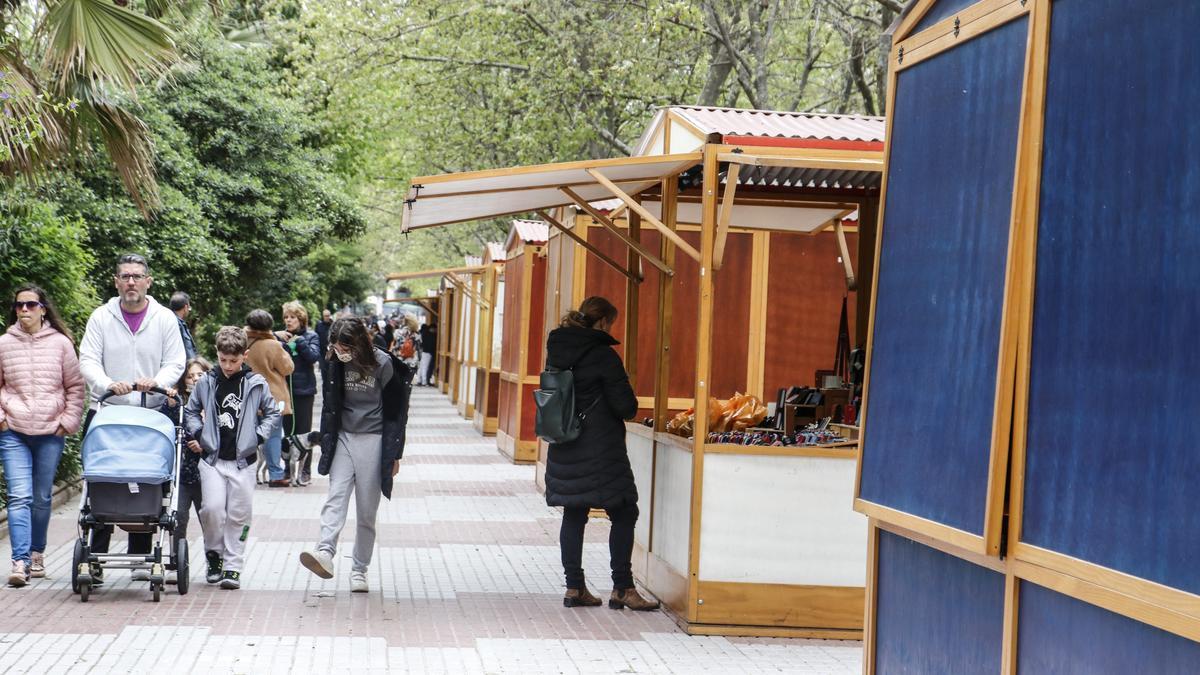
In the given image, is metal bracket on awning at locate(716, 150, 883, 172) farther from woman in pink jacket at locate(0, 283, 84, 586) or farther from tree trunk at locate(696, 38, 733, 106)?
tree trunk at locate(696, 38, 733, 106)

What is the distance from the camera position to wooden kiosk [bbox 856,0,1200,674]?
372 centimetres

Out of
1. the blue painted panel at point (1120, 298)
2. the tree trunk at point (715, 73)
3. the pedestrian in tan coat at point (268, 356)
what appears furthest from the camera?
the tree trunk at point (715, 73)

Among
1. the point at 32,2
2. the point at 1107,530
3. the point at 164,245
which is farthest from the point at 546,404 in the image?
the point at 164,245

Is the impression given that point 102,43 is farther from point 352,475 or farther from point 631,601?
point 631,601

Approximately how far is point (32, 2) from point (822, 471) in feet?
25.4

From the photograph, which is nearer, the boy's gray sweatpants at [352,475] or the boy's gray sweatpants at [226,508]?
the boy's gray sweatpants at [352,475]

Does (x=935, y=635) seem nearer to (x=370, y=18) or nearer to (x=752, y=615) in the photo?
(x=752, y=615)

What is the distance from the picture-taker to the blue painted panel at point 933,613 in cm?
473

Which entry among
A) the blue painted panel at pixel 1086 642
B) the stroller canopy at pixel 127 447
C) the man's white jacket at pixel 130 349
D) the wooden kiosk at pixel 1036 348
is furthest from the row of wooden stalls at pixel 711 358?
the blue painted panel at pixel 1086 642

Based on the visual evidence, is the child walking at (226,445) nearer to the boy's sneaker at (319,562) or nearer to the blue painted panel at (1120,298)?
the boy's sneaker at (319,562)

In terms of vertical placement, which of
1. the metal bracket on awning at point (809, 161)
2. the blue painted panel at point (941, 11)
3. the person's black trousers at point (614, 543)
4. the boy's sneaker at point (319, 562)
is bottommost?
the boy's sneaker at point (319, 562)

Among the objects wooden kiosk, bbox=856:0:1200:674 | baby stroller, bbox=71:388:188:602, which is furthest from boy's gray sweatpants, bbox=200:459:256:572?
wooden kiosk, bbox=856:0:1200:674

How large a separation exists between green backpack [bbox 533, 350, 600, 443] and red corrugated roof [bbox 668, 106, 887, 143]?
181cm

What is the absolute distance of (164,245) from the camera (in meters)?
19.6
